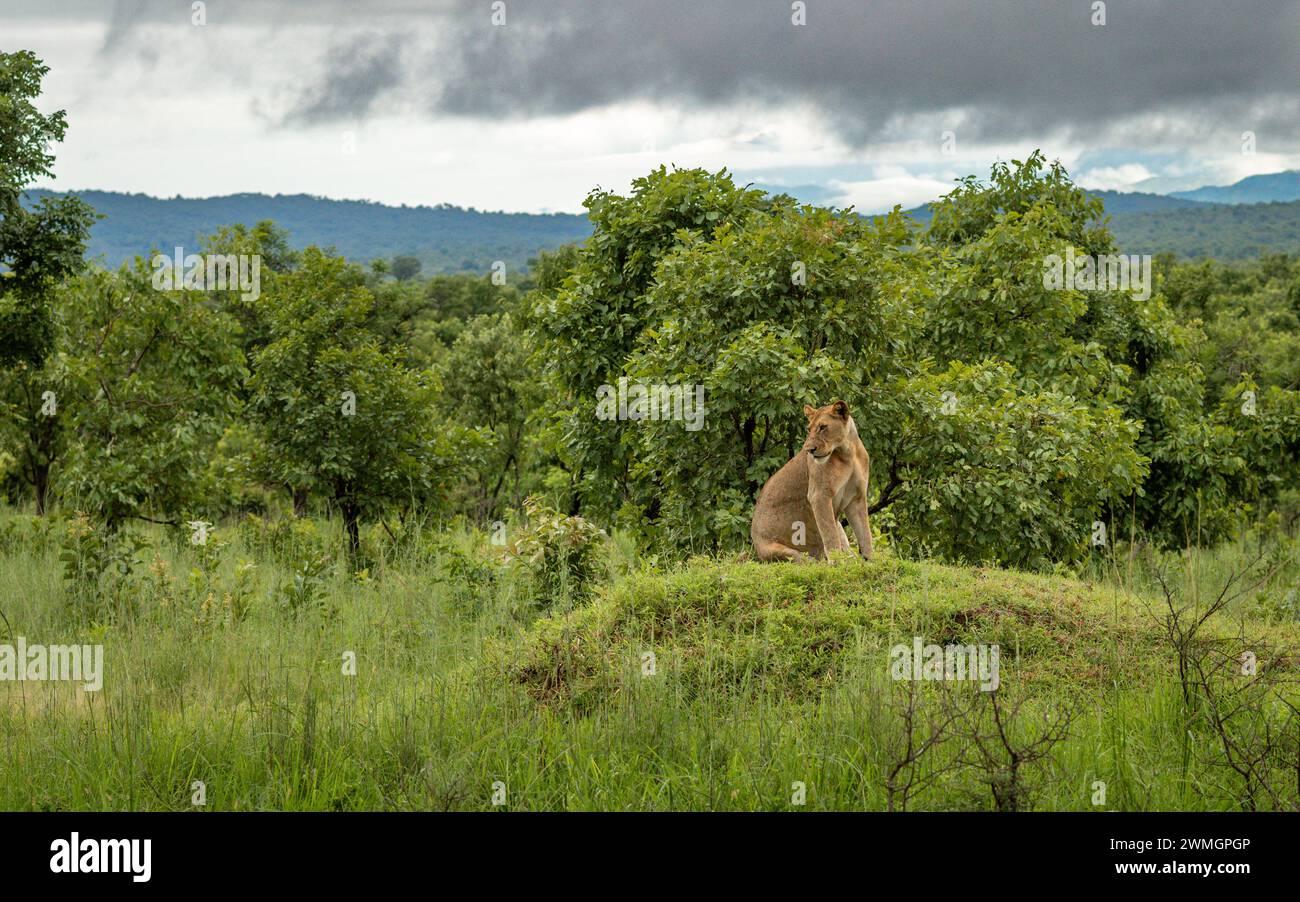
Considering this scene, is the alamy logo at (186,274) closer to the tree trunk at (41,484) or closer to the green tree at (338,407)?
the green tree at (338,407)

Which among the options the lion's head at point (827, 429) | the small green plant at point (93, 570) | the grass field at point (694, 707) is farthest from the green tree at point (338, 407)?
the lion's head at point (827, 429)

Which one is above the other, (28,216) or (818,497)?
(28,216)

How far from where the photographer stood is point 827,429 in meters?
7.43

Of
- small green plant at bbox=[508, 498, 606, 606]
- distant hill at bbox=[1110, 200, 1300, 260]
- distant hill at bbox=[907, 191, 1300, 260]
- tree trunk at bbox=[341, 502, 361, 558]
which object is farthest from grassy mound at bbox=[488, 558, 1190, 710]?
distant hill at bbox=[1110, 200, 1300, 260]

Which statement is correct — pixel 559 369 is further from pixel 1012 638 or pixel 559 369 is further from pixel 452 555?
pixel 1012 638

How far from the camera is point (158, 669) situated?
6.97 m

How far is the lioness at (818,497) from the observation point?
7.46m

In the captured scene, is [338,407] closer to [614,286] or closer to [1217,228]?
[614,286]

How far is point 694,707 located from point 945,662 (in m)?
1.51

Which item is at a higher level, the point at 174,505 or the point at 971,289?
the point at 971,289

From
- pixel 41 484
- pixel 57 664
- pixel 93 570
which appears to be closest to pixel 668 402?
pixel 57 664
